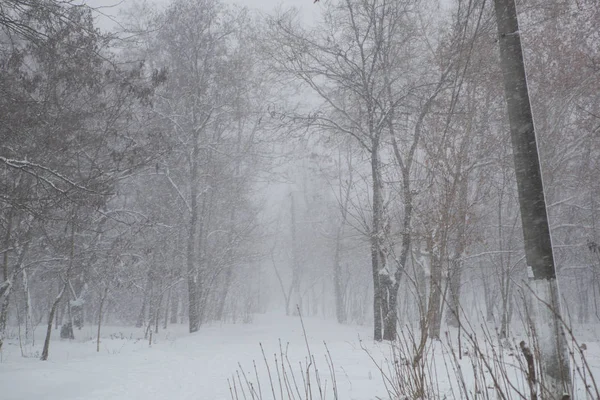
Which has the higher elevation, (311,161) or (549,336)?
(311,161)

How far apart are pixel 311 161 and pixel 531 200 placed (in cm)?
1047

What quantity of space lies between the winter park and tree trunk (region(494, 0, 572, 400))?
2 centimetres

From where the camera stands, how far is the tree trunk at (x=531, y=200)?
124 inches

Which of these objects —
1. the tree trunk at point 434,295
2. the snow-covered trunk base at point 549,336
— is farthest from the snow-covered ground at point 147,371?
the snow-covered trunk base at point 549,336

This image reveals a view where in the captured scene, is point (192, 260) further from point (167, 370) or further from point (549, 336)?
point (549, 336)

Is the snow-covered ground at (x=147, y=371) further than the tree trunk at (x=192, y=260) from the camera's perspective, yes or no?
No

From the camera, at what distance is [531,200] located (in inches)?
134

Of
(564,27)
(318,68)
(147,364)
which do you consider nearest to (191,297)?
(147,364)

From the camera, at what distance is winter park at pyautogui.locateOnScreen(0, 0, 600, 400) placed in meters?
A: 3.63

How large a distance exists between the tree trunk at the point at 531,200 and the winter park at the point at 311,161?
0.02 metres

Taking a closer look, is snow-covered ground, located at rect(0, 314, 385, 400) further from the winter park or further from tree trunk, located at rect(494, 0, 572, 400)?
tree trunk, located at rect(494, 0, 572, 400)

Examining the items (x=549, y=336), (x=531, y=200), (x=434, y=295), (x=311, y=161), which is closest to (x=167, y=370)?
(x=434, y=295)

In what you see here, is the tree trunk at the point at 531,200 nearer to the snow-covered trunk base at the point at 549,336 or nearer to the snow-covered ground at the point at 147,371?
the snow-covered trunk base at the point at 549,336

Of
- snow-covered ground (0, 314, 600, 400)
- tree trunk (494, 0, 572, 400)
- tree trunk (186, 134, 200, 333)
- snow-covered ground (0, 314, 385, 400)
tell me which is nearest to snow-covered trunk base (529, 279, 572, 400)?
tree trunk (494, 0, 572, 400)
